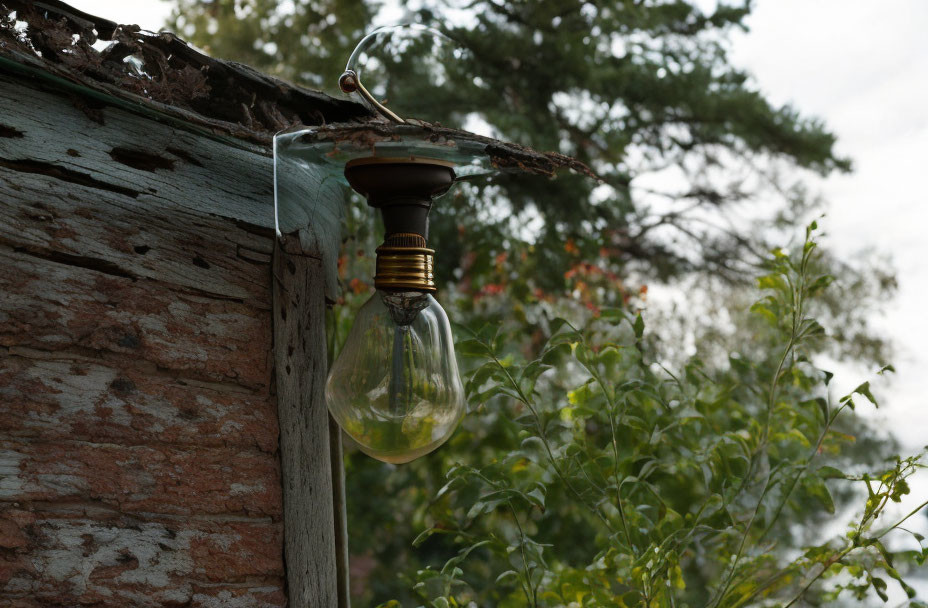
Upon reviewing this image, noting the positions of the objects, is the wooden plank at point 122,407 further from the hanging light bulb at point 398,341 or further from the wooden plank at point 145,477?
the hanging light bulb at point 398,341

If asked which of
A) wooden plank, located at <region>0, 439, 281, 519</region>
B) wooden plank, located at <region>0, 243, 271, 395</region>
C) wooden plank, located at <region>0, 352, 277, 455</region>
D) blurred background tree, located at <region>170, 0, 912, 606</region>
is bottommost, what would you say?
wooden plank, located at <region>0, 439, 281, 519</region>

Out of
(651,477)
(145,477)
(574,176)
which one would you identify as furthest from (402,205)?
(574,176)

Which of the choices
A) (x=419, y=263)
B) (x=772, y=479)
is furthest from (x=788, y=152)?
(x=419, y=263)

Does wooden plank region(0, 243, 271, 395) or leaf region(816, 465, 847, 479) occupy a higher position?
wooden plank region(0, 243, 271, 395)

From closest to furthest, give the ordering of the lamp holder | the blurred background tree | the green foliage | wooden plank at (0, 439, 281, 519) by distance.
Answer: wooden plank at (0, 439, 281, 519) → the lamp holder → the green foliage → the blurred background tree

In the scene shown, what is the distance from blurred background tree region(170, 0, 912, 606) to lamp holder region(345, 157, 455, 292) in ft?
5.87

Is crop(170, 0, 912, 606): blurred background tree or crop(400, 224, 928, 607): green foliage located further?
crop(170, 0, 912, 606): blurred background tree

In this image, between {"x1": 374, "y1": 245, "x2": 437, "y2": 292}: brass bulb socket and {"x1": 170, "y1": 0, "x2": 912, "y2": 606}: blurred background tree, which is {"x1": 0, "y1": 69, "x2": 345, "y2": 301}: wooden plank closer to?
{"x1": 374, "y1": 245, "x2": 437, "y2": 292}: brass bulb socket

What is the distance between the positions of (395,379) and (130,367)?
1.12ft

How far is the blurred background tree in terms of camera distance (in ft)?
12.4

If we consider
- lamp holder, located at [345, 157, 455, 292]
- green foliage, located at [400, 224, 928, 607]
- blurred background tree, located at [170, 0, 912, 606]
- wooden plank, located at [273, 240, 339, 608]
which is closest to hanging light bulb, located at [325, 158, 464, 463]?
lamp holder, located at [345, 157, 455, 292]

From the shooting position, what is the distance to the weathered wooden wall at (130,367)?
985mm

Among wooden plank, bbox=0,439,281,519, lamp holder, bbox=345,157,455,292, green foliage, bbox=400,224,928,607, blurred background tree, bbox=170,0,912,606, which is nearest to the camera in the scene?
wooden plank, bbox=0,439,281,519

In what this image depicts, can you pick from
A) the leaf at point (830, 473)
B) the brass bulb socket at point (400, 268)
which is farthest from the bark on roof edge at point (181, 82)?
the leaf at point (830, 473)
